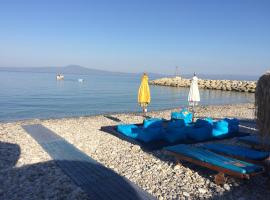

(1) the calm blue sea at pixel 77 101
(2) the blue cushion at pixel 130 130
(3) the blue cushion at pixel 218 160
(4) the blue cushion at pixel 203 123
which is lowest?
(1) the calm blue sea at pixel 77 101

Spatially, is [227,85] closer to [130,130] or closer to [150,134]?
[130,130]

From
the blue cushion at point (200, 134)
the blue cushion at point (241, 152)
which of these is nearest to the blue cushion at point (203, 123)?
the blue cushion at point (200, 134)

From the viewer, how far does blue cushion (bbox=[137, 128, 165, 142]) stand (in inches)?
380

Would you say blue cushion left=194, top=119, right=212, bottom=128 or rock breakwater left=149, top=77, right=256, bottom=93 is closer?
blue cushion left=194, top=119, right=212, bottom=128

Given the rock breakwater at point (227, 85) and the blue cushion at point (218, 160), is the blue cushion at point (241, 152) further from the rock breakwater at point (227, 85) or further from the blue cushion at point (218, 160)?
the rock breakwater at point (227, 85)

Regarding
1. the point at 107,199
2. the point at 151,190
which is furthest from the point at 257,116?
the point at 107,199

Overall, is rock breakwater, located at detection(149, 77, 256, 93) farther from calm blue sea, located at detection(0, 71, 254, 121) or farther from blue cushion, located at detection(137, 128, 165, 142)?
blue cushion, located at detection(137, 128, 165, 142)

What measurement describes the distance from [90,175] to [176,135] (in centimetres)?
395

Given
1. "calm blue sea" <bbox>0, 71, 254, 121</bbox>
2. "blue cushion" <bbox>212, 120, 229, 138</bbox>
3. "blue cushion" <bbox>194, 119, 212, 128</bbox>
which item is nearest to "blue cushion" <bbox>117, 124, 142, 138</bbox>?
"blue cushion" <bbox>194, 119, 212, 128</bbox>

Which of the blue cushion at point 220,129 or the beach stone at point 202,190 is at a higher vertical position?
the blue cushion at point 220,129

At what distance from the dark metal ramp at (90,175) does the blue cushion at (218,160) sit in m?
1.65

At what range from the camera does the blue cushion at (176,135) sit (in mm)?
9688

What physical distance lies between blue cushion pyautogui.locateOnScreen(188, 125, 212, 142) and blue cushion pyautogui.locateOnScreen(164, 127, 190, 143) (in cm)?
19

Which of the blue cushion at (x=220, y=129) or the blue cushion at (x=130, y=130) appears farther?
the blue cushion at (x=220, y=129)
